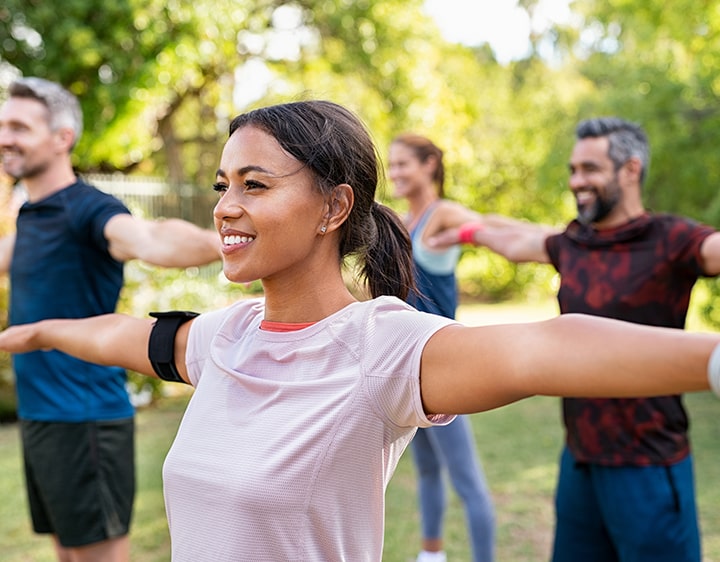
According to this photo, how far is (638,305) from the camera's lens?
3164 mm

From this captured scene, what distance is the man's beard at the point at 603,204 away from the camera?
3.41 metres

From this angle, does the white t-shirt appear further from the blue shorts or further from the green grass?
the green grass

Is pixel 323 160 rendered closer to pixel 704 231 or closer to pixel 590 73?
pixel 704 231

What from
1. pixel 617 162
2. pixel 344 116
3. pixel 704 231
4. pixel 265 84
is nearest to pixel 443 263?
pixel 617 162

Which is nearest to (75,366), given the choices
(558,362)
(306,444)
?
(306,444)

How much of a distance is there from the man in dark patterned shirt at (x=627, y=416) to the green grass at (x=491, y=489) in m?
1.62

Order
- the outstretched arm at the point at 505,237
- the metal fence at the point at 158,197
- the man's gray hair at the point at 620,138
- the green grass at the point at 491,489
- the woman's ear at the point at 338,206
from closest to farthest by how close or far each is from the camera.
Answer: the woman's ear at the point at 338,206 → the man's gray hair at the point at 620,138 → the outstretched arm at the point at 505,237 → the green grass at the point at 491,489 → the metal fence at the point at 158,197

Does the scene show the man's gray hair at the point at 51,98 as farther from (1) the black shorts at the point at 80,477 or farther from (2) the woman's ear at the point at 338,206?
(2) the woman's ear at the point at 338,206

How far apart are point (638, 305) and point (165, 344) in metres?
1.85

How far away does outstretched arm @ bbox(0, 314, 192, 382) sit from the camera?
2137mm

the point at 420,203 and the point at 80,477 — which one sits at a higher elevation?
the point at 420,203

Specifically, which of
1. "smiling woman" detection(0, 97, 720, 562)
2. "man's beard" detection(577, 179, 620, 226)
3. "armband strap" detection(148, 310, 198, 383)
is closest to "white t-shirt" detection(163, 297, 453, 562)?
"smiling woman" detection(0, 97, 720, 562)

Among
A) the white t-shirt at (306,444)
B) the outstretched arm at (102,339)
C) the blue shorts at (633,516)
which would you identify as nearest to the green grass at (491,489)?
the blue shorts at (633,516)

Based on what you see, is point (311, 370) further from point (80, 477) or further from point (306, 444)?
point (80, 477)
